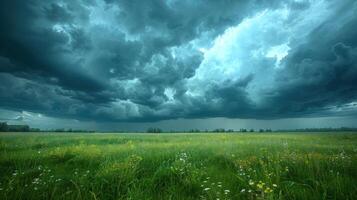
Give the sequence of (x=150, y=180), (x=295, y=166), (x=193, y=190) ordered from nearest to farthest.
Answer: (x=193, y=190), (x=150, y=180), (x=295, y=166)

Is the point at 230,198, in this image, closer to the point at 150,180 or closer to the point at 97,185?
the point at 150,180

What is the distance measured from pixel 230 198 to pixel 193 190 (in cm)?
114

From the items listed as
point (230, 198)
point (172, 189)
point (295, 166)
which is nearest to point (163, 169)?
point (172, 189)

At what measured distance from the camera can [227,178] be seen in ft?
20.6

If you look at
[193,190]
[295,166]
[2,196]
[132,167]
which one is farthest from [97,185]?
[295,166]

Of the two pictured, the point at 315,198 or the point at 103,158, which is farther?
the point at 103,158

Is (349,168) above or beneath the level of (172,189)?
above

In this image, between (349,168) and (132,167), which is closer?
(349,168)

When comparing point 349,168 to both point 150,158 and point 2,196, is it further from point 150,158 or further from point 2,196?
point 2,196

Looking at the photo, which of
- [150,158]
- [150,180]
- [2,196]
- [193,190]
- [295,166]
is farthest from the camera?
[150,158]

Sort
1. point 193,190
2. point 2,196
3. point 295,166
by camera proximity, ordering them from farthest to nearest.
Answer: point 295,166 → point 193,190 → point 2,196

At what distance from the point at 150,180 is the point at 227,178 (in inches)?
90.3

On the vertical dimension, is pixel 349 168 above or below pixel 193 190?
above

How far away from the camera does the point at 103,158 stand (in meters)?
9.54
